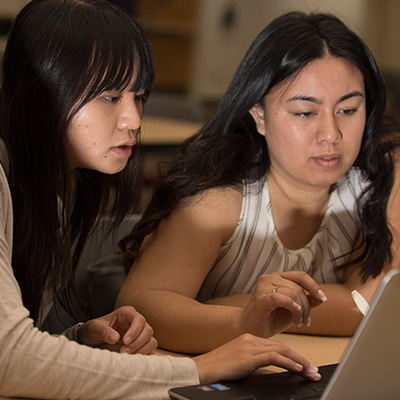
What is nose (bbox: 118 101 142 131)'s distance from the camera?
1.17 metres

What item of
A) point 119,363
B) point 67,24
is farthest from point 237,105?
point 119,363

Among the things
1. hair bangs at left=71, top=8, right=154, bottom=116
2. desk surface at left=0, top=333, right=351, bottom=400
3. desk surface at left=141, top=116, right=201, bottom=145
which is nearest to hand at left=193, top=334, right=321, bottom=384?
desk surface at left=0, top=333, right=351, bottom=400

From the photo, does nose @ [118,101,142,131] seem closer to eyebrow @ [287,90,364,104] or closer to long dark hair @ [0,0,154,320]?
long dark hair @ [0,0,154,320]

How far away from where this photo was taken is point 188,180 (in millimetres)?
1520

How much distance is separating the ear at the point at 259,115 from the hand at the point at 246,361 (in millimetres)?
644

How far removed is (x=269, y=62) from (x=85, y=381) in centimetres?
85

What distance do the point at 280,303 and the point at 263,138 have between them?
1.91 ft

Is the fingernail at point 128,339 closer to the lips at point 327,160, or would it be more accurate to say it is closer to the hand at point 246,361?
the hand at point 246,361

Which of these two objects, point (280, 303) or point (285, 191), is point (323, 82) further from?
point (280, 303)

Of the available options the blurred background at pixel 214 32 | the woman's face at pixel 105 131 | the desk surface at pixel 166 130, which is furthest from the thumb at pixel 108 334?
the blurred background at pixel 214 32

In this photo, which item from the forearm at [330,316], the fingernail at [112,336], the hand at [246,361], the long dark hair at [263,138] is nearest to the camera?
the hand at [246,361]

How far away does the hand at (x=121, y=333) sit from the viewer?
3.66 feet

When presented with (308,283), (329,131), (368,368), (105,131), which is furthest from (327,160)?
(368,368)

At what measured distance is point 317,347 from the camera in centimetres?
134
